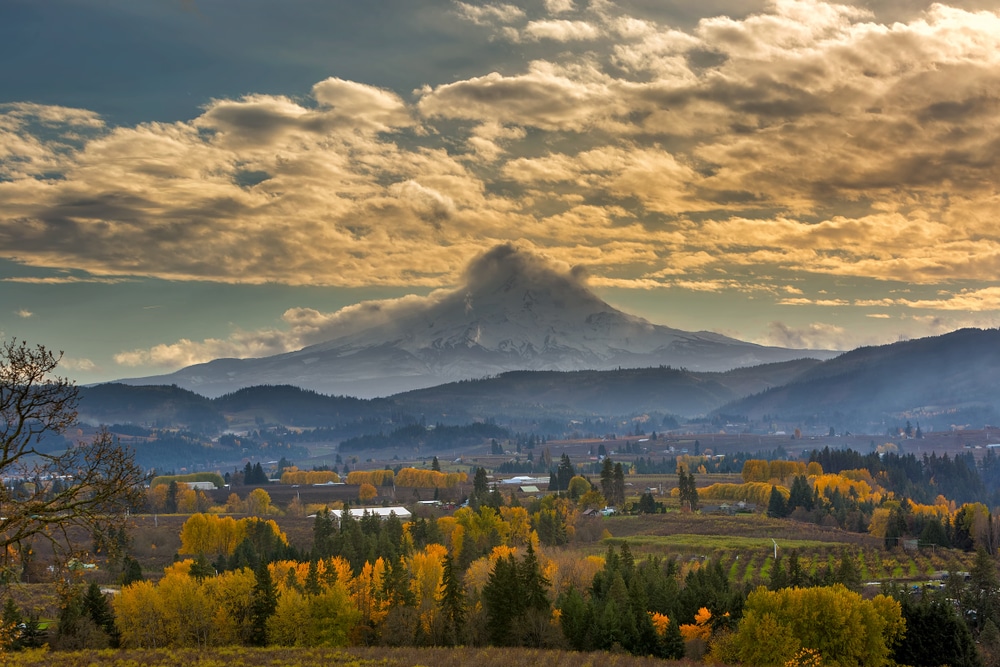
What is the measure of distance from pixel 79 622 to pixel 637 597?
5058 centimetres

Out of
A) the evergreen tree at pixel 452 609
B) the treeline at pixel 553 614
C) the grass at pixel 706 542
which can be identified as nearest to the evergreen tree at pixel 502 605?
the treeline at pixel 553 614

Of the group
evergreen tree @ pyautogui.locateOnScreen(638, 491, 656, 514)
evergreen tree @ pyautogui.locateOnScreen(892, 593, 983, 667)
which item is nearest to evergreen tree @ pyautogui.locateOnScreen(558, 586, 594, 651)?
evergreen tree @ pyautogui.locateOnScreen(892, 593, 983, 667)

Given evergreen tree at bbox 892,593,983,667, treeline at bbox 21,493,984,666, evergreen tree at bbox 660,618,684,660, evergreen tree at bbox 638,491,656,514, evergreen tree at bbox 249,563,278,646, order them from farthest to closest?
1. evergreen tree at bbox 638,491,656,514
2. evergreen tree at bbox 249,563,278,646
3. evergreen tree at bbox 660,618,684,660
4. evergreen tree at bbox 892,593,983,667
5. treeline at bbox 21,493,984,666

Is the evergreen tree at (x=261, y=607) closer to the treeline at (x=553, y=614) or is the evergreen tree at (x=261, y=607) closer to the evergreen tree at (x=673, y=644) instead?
the treeline at (x=553, y=614)

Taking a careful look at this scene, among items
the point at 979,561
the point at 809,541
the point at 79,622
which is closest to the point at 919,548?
the point at 809,541

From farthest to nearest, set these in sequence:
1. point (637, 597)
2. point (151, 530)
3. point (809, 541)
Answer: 1. point (151, 530)
2. point (809, 541)
3. point (637, 597)

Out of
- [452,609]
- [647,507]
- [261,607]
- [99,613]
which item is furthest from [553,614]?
[647,507]

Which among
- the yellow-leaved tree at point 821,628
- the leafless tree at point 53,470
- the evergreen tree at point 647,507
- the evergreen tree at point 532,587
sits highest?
the leafless tree at point 53,470

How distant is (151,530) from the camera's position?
575 ft

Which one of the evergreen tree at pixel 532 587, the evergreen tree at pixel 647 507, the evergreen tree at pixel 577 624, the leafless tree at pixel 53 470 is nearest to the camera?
the leafless tree at pixel 53 470

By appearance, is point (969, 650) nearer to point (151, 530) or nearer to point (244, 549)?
point (244, 549)

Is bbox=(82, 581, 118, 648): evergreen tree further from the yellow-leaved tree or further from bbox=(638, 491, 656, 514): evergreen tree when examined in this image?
bbox=(638, 491, 656, 514): evergreen tree

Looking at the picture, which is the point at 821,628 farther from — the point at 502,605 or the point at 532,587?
the point at 502,605

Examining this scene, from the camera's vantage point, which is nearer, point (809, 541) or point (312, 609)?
point (312, 609)
